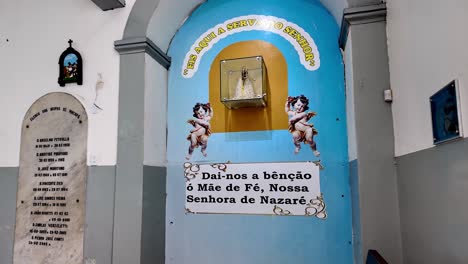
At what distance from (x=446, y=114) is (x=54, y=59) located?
2.24 metres

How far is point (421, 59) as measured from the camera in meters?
1.09

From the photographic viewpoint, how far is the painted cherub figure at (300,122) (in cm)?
186

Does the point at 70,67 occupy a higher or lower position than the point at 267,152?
higher

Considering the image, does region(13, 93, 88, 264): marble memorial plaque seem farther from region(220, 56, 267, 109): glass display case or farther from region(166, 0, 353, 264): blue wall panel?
region(220, 56, 267, 109): glass display case

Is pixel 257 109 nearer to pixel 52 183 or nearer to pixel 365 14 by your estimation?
pixel 365 14

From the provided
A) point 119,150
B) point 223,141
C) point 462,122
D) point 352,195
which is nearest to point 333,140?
point 352,195

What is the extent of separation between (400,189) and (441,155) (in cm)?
50

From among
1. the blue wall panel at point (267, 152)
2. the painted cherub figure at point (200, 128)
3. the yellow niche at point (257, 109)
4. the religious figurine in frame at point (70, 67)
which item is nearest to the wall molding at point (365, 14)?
the blue wall panel at point (267, 152)

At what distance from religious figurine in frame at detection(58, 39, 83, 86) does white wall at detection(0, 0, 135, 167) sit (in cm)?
3

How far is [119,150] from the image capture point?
185 cm

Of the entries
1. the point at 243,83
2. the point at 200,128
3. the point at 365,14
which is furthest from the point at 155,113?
the point at 365,14

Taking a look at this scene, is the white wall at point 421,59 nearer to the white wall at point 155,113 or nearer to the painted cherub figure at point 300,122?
the painted cherub figure at point 300,122

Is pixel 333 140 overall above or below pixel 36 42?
below

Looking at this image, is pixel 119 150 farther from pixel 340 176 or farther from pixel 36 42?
pixel 340 176
